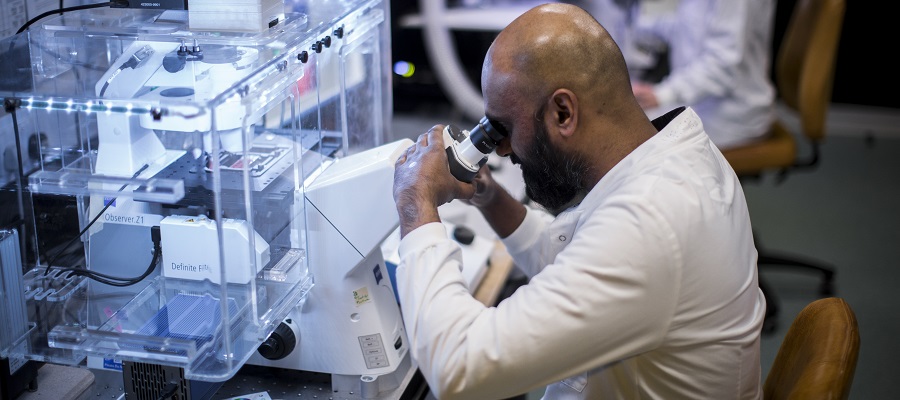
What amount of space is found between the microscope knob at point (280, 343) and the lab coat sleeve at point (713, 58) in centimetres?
196

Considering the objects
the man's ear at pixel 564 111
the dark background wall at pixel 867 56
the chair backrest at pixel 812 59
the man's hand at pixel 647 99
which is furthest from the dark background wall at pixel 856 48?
the man's ear at pixel 564 111

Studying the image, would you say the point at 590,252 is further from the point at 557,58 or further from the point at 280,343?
the point at 280,343

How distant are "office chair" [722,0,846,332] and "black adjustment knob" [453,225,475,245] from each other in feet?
4.35

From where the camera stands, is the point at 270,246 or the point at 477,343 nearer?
the point at 477,343

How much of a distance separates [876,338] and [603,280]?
7.25 feet

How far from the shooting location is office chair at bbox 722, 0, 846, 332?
2.84m

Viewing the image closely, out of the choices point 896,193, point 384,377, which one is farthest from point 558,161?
point 896,193

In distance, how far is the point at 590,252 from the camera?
114cm

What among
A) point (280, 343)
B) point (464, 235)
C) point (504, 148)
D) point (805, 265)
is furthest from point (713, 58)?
point (280, 343)

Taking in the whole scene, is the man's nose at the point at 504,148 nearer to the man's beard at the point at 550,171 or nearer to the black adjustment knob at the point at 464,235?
the man's beard at the point at 550,171

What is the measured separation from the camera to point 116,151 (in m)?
1.25

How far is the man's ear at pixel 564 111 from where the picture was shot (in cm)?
125

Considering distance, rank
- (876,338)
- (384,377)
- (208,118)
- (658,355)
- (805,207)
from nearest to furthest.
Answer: (208,118) < (658,355) < (384,377) < (876,338) < (805,207)

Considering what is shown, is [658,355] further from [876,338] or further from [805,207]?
[805,207]
